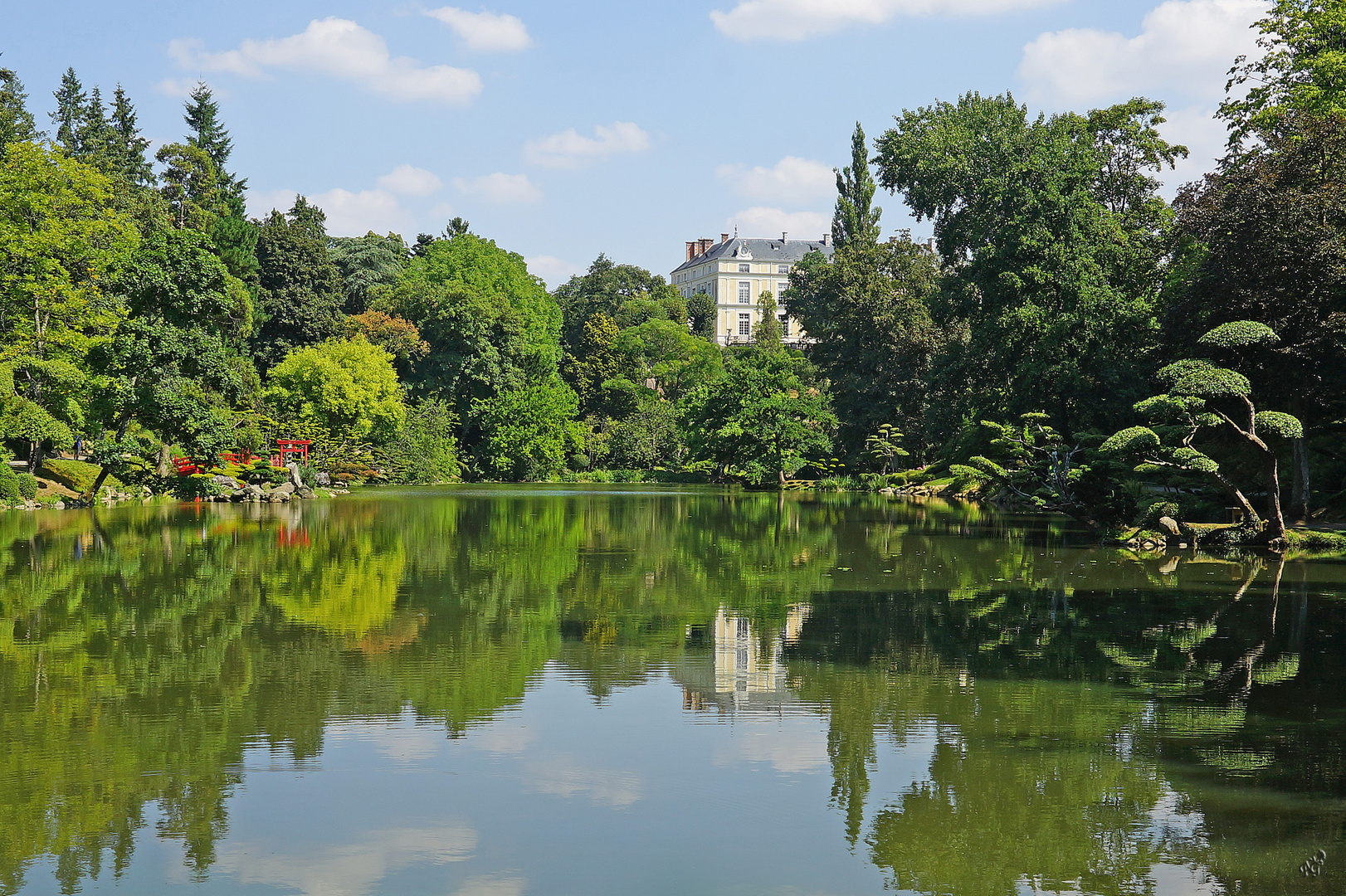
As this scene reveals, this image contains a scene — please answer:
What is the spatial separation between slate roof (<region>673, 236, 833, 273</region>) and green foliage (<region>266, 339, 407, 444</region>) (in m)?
75.8

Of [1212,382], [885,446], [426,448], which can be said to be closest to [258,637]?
[1212,382]

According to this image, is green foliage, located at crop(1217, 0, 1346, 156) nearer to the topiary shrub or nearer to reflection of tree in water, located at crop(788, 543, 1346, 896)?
reflection of tree in water, located at crop(788, 543, 1346, 896)

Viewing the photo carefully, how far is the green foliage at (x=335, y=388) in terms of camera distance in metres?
46.8

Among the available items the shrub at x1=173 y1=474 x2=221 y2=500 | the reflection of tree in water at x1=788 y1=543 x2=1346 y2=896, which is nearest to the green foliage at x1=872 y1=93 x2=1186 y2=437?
the reflection of tree in water at x1=788 y1=543 x2=1346 y2=896

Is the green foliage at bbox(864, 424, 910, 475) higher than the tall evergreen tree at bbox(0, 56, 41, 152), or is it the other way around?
the tall evergreen tree at bbox(0, 56, 41, 152)

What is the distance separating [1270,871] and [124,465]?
32.8m

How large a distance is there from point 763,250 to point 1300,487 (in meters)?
103

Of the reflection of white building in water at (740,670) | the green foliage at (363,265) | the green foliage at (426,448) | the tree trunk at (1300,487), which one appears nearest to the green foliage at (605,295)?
the green foliage at (363,265)

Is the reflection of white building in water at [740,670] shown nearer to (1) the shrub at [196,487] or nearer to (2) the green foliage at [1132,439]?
(2) the green foliage at [1132,439]

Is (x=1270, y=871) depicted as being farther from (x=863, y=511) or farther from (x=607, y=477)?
(x=607, y=477)

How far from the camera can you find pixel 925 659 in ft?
33.0

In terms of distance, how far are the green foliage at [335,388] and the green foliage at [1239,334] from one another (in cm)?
3576

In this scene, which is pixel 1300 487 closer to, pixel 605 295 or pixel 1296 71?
pixel 1296 71

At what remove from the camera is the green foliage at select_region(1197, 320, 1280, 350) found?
1945 centimetres
